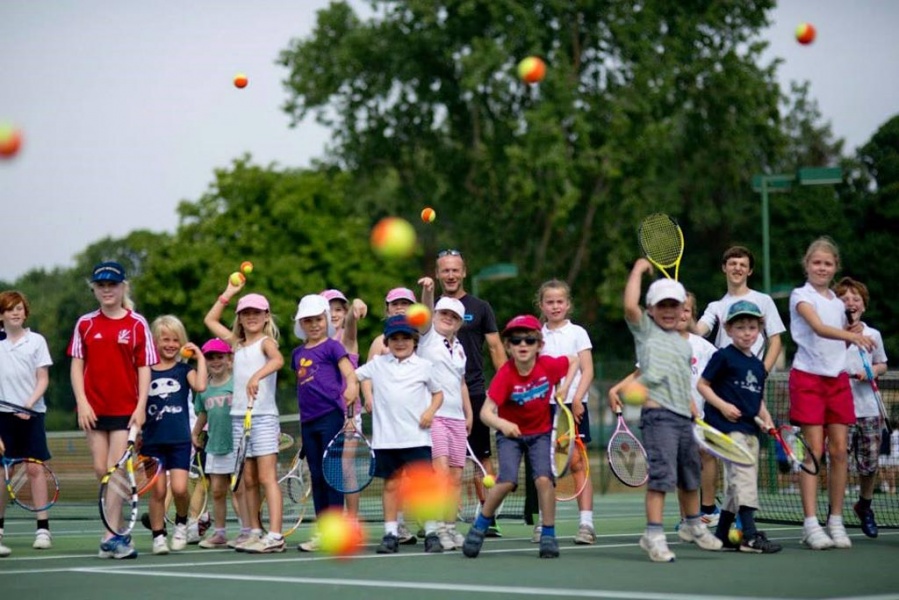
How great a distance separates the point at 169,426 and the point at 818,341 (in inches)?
171

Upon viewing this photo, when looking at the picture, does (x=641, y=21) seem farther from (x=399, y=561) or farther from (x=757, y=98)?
(x=399, y=561)

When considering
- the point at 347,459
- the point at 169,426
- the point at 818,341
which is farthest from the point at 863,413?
the point at 169,426

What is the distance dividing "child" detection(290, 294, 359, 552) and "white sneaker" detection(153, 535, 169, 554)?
889 millimetres

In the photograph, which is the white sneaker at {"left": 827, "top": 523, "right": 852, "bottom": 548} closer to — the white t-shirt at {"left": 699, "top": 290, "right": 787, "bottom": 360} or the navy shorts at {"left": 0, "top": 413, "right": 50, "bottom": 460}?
the white t-shirt at {"left": 699, "top": 290, "right": 787, "bottom": 360}

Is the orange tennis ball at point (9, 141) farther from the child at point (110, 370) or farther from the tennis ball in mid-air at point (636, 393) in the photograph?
the tennis ball in mid-air at point (636, 393)

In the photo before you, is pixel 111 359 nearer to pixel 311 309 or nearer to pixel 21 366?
pixel 311 309

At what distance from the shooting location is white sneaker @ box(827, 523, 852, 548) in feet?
31.5

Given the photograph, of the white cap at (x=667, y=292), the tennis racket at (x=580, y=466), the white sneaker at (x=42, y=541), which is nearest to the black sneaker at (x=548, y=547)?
the tennis racket at (x=580, y=466)

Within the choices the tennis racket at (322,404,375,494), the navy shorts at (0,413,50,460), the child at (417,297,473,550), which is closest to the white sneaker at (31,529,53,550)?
the navy shorts at (0,413,50,460)

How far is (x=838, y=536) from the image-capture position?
966 centimetres

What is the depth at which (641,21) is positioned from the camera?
128 feet

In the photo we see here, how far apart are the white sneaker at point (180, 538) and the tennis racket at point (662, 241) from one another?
12.3 ft

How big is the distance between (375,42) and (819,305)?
107 feet

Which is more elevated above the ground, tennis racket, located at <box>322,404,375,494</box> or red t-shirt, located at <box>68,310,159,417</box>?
red t-shirt, located at <box>68,310,159,417</box>
